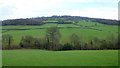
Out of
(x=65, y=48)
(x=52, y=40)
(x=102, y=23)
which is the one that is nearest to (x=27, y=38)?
(x=52, y=40)

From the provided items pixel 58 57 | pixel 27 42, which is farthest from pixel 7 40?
pixel 58 57

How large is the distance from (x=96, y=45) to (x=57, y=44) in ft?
32.2

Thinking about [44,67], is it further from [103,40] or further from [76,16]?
[76,16]

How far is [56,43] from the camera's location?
41.6 m

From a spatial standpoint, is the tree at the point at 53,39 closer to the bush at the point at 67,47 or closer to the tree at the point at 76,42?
the bush at the point at 67,47

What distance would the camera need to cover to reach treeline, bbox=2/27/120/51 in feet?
129

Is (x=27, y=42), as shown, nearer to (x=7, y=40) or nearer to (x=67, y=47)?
(x=7, y=40)

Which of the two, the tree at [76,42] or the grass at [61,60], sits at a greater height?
the grass at [61,60]

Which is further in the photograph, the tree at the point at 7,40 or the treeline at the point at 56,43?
the tree at the point at 7,40

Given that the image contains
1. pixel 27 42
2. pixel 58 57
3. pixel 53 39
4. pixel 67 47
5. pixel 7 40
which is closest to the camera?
pixel 58 57

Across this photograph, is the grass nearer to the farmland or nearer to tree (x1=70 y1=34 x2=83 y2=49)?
the farmland

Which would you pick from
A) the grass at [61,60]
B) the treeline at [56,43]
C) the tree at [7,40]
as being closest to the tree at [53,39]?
the treeline at [56,43]

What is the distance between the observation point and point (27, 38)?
4294 centimetres

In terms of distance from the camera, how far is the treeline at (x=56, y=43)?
39375 mm
